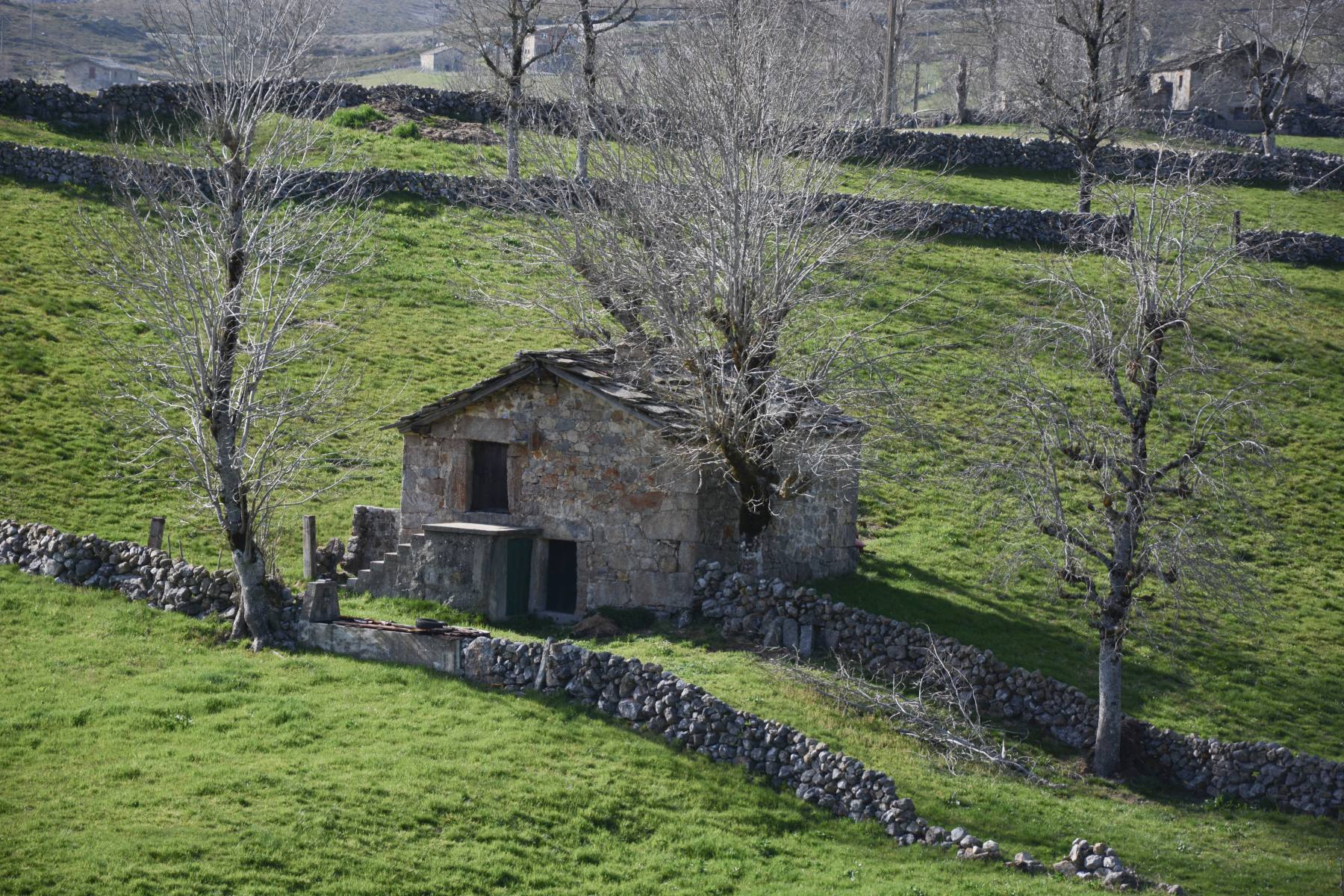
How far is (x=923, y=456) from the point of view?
29859 mm

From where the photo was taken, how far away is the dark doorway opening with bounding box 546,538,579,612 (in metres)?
23.5

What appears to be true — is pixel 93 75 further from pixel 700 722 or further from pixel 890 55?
pixel 700 722

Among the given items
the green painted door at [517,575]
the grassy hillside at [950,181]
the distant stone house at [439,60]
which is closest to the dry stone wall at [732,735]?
the green painted door at [517,575]

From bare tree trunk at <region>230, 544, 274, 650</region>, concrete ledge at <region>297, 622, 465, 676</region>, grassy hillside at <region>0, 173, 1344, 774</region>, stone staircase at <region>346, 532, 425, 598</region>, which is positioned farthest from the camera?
stone staircase at <region>346, 532, 425, 598</region>

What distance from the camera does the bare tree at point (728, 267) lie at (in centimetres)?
2114

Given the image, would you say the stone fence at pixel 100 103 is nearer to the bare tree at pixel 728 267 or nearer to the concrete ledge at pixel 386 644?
the bare tree at pixel 728 267

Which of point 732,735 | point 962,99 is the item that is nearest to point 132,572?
point 732,735

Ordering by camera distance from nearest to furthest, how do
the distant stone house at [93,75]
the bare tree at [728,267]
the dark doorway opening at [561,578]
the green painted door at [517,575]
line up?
the bare tree at [728,267]
the green painted door at [517,575]
the dark doorway opening at [561,578]
the distant stone house at [93,75]

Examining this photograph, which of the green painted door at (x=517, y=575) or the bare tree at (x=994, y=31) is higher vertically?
the bare tree at (x=994, y=31)

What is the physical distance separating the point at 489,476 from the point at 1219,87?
170 ft

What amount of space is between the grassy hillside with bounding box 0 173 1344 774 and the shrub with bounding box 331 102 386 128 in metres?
7.04

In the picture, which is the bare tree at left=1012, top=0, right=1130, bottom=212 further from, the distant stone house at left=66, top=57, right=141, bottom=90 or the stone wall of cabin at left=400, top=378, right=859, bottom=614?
the distant stone house at left=66, top=57, right=141, bottom=90

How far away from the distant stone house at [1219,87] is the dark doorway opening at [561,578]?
47.5 m

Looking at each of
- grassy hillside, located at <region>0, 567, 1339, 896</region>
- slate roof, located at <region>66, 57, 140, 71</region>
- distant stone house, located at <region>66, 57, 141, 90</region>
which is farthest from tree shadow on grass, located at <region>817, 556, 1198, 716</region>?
slate roof, located at <region>66, 57, 140, 71</region>
